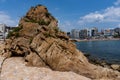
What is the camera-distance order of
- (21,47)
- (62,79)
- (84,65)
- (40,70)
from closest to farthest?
(62,79)
(40,70)
(84,65)
(21,47)

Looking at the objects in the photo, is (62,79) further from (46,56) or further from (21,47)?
(21,47)

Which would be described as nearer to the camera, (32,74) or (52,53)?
(32,74)

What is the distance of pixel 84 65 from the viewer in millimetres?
29094

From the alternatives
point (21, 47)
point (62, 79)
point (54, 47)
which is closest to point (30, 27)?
point (21, 47)

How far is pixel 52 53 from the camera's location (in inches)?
1156

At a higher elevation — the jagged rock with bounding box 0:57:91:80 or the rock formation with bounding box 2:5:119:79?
the rock formation with bounding box 2:5:119:79

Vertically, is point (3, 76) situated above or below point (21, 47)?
below

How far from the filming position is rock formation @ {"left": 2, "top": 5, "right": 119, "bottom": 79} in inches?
1128

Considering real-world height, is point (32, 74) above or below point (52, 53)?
below

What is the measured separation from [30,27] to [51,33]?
5.54 metres

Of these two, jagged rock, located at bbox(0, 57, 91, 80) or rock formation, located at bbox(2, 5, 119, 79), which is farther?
rock formation, located at bbox(2, 5, 119, 79)

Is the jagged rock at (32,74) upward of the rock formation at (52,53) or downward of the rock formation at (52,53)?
downward

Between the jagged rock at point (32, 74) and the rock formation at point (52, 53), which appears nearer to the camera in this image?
the jagged rock at point (32, 74)

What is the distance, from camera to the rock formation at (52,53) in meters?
28.6
